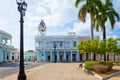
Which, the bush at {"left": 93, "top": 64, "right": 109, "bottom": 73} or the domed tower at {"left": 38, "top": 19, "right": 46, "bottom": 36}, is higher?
the domed tower at {"left": 38, "top": 19, "right": 46, "bottom": 36}

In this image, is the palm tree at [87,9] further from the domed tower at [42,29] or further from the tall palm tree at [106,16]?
the domed tower at [42,29]

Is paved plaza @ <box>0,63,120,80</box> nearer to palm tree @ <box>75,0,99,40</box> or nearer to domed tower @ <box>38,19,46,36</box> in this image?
palm tree @ <box>75,0,99,40</box>

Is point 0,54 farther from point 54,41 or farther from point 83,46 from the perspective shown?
point 83,46

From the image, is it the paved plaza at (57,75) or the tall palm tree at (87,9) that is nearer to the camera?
the paved plaza at (57,75)

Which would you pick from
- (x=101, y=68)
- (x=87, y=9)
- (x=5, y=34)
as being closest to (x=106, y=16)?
(x=87, y=9)

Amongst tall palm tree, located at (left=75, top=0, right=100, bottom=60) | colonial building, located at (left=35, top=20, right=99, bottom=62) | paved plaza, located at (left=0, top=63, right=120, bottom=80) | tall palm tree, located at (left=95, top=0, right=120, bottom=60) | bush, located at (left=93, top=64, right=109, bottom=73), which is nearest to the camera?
paved plaza, located at (left=0, top=63, right=120, bottom=80)

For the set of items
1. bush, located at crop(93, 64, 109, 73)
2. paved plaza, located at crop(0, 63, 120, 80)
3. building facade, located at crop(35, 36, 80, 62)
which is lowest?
paved plaza, located at crop(0, 63, 120, 80)

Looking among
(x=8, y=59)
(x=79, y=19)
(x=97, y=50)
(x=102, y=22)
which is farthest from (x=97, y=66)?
(x=8, y=59)

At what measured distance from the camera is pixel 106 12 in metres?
50.3

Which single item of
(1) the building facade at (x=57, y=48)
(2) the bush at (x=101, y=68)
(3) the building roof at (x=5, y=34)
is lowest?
(2) the bush at (x=101, y=68)

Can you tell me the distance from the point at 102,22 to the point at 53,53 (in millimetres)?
49594

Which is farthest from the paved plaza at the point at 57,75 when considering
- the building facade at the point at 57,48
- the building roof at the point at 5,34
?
the building facade at the point at 57,48

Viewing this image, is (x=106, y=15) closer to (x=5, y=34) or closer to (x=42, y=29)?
(x=5, y=34)

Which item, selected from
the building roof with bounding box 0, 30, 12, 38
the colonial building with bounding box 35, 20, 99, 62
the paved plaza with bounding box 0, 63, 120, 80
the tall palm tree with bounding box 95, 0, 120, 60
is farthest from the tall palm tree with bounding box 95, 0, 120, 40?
the colonial building with bounding box 35, 20, 99, 62
